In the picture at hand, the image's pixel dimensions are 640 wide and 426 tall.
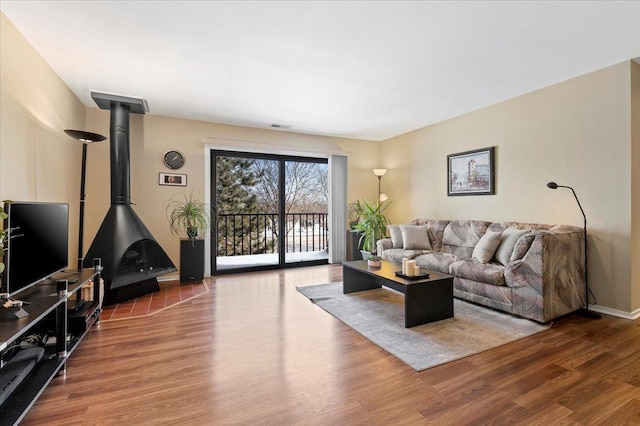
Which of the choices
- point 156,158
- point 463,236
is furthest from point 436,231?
point 156,158

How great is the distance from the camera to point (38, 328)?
235 centimetres

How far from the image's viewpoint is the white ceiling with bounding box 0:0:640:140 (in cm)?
218

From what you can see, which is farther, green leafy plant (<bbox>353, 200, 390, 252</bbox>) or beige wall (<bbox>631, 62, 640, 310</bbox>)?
green leafy plant (<bbox>353, 200, 390, 252</bbox>)

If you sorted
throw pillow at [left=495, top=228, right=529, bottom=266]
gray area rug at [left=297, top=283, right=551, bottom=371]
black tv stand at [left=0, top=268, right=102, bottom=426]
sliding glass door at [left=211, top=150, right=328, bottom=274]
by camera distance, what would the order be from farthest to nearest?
sliding glass door at [left=211, top=150, right=328, bottom=274], throw pillow at [left=495, top=228, right=529, bottom=266], gray area rug at [left=297, top=283, right=551, bottom=371], black tv stand at [left=0, top=268, right=102, bottom=426]

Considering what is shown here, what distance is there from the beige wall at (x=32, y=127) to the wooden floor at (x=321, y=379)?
1436 mm

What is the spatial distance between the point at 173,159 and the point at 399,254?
364 cm

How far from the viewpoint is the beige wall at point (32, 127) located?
225 centimetres

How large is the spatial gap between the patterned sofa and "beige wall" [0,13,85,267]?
13.4ft

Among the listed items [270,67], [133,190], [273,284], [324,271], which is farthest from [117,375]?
[324,271]

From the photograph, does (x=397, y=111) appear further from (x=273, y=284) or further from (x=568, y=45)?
(x=273, y=284)

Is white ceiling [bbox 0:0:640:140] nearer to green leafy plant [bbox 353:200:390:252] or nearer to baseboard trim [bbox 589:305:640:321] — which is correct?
green leafy plant [bbox 353:200:390:252]

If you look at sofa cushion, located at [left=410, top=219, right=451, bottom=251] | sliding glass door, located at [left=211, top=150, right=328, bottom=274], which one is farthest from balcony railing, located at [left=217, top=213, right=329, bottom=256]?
sofa cushion, located at [left=410, top=219, right=451, bottom=251]

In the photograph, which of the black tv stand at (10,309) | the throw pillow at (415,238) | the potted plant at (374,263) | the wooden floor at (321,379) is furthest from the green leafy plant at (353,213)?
the black tv stand at (10,309)

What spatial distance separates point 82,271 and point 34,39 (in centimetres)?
199
